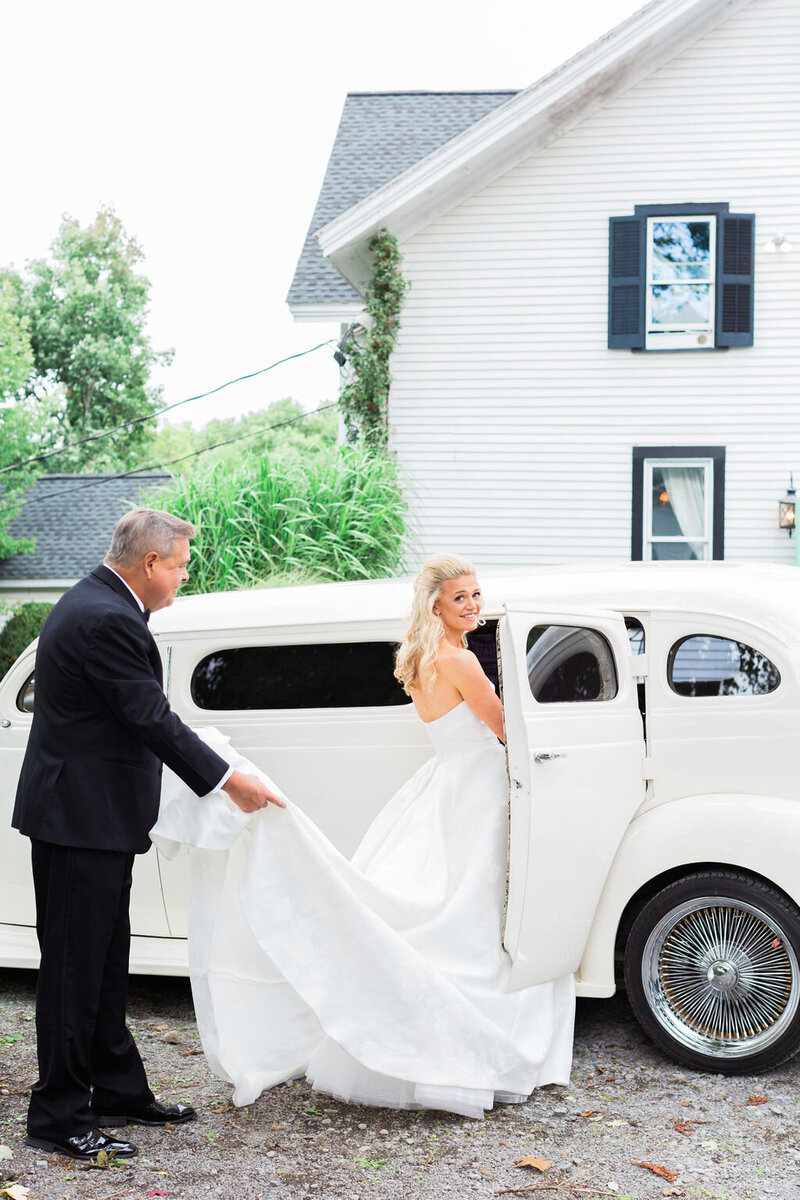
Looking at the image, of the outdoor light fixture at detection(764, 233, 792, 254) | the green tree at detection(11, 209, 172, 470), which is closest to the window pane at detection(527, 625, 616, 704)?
the outdoor light fixture at detection(764, 233, 792, 254)

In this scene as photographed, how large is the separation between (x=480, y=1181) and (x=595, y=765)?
1.55m

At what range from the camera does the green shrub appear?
736 inches

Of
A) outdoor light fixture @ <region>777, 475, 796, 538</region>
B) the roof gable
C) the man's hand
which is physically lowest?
the man's hand

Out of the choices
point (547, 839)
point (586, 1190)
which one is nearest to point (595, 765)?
point (547, 839)

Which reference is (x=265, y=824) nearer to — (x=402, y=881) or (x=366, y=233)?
(x=402, y=881)

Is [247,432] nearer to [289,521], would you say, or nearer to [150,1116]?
[289,521]

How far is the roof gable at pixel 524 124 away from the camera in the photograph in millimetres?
14398

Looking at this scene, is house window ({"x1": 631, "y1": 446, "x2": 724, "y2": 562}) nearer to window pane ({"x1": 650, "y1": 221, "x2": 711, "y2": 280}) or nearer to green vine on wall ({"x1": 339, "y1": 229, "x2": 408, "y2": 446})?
window pane ({"x1": 650, "y1": 221, "x2": 711, "y2": 280})

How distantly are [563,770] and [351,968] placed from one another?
1073 millimetres

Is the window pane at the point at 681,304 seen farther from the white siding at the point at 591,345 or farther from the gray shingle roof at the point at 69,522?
the gray shingle roof at the point at 69,522

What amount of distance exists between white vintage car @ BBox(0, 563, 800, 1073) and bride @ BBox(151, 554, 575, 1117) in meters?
0.20

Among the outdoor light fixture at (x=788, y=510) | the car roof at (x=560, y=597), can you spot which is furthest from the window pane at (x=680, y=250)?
the car roof at (x=560, y=597)

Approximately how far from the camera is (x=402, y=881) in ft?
15.0

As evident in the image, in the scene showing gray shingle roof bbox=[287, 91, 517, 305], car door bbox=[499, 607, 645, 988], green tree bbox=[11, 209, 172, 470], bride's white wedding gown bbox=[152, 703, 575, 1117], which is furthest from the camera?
green tree bbox=[11, 209, 172, 470]
